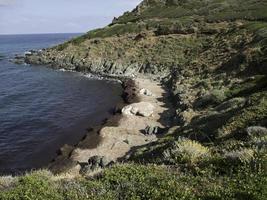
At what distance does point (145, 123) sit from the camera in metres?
41.5

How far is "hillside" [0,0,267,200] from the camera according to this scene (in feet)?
33.8

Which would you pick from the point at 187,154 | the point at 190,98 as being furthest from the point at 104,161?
the point at 190,98

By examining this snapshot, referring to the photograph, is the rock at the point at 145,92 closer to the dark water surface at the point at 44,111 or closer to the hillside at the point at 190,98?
the hillside at the point at 190,98

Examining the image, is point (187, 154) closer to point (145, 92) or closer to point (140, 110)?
point (140, 110)

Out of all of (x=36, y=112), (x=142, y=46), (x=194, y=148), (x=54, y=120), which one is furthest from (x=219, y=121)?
(x=142, y=46)

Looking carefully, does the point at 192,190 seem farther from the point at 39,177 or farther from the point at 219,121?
the point at 219,121

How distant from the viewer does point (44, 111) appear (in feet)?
173

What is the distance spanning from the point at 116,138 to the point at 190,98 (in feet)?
38.3

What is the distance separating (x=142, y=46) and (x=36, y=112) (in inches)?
1597

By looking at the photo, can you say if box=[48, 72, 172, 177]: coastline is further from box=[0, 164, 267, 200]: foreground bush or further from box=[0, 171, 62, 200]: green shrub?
box=[0, 164, 267, 200]: foreground bush

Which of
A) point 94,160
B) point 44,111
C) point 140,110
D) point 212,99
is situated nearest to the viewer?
point 94,160

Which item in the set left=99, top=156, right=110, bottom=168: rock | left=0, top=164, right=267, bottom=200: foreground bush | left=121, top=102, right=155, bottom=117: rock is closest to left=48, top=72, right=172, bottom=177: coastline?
left=99, top=156, right=110, bottom=168: rock

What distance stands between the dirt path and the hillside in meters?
1.98

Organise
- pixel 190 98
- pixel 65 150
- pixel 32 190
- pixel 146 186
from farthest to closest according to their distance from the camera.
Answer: pixel 190 98
pixel 65 150
pixel 32 190
pixel 146 186
